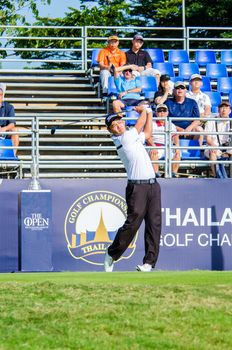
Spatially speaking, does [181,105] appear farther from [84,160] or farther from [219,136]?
[84,160]

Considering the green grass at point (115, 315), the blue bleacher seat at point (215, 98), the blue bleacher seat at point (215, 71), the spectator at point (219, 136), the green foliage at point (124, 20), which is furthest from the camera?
the green foliage at point (124, 20)

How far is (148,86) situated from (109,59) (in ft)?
3.24

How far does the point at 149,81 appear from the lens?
2222 centimetres

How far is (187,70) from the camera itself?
934 inches

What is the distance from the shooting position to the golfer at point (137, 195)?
1538 centimetres

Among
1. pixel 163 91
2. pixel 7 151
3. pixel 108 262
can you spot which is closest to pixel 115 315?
pixel 108 262

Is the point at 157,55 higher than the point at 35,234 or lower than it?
higher

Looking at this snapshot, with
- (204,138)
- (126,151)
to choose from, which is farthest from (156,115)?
(126,151)

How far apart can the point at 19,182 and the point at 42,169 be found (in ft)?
6.44

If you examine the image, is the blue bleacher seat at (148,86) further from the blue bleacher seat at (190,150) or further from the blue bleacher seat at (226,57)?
the blue bleacher seat at (226,57)

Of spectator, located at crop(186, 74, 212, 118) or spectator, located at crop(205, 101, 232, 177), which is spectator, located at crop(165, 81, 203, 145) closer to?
spectator, located at crop(205, 101, 232, 177)

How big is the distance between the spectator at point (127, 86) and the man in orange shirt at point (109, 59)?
0.46 m

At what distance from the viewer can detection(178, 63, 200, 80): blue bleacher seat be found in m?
A: 23.6

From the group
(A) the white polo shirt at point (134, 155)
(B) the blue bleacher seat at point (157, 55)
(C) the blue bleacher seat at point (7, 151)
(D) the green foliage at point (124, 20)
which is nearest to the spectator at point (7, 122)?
(C) the blue bleacher seat at point (7, 151)
